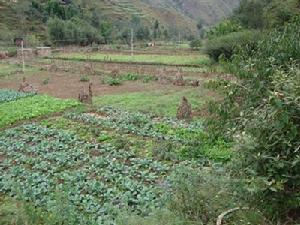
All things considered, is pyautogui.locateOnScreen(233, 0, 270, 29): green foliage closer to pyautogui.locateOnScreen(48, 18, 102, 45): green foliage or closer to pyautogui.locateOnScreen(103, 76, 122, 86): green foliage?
pyautogui.locateOnScreen(103, 76, 122, 86): green foliage

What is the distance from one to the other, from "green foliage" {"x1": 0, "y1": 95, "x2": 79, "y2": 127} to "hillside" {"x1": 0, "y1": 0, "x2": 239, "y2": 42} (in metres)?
42.4

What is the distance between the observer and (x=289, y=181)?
4188 mm

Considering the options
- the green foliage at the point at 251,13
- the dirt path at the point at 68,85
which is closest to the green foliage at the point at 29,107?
the dirt path at the point at 68,85

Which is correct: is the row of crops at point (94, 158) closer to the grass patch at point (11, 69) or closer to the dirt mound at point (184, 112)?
the dirt mound at point (184, 112)

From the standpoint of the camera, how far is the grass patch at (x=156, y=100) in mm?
17469

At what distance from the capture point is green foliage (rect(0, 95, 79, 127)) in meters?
16.8

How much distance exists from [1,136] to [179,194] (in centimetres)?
1024

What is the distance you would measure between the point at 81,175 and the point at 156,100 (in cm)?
969

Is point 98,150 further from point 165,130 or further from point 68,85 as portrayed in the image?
point 68,85

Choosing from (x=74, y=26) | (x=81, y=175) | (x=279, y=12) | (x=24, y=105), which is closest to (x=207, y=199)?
(x=81, y=175)

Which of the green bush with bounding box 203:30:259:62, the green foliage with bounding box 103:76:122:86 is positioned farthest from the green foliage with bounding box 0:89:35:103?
the green bush with bounding box 203:30:259:62

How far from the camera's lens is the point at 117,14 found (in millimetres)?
87875

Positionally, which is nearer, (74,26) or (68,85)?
(68,85)

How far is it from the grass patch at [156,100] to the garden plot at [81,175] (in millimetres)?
4701
